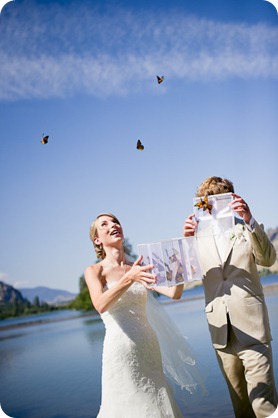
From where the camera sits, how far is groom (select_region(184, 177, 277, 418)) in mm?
2777

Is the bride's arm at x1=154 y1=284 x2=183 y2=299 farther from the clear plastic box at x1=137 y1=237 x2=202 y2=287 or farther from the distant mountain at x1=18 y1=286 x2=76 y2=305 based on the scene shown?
the distant mountain at x1=18 y1=286 x2=76 y2=305

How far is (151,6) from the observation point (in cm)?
612

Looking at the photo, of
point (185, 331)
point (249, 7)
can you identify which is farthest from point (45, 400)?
point (249, 7)

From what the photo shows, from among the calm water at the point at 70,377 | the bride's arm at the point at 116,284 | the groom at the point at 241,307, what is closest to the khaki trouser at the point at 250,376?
the groom at the point at 241,307

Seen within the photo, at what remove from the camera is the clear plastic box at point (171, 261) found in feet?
9.06

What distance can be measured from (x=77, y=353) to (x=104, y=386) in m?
7.03

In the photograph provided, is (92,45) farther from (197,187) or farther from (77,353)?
(77,353)

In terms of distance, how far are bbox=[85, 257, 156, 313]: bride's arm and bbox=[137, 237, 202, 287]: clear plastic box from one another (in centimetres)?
6

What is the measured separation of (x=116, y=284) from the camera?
2787 millimetres

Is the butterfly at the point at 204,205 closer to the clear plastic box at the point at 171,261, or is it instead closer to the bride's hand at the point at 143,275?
the clear plastic box at the point at 171,261

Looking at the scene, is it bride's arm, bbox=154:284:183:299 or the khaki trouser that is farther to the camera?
bride's arm, bbox=154:284:183:299

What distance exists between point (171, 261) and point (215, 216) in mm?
322

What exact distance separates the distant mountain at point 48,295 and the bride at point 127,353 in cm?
3146

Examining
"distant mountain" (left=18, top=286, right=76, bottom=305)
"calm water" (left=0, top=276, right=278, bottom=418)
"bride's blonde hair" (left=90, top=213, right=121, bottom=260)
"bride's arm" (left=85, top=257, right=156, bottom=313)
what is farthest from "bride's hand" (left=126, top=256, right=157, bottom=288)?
"distant mountain" (left=18, top=286, right=76, bottom=305)
